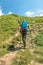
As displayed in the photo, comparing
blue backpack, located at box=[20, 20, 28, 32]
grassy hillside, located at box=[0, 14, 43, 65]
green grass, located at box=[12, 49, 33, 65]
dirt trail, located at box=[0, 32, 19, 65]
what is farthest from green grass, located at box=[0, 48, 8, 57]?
blue backpack, located at box=[20, 20, 28, 32]

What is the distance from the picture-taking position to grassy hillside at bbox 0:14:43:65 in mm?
13484

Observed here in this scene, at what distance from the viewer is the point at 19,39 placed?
17.2 meters

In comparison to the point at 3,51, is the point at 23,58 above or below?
below

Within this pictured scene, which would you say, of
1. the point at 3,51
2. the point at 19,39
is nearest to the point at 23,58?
the point at 3,51

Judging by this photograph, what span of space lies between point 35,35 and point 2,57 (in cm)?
470

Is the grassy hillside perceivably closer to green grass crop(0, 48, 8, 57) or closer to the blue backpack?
green grass crop(0, 48, 8, 57)

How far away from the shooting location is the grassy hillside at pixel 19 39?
44.2ft

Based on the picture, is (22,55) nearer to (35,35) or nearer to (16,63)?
(16,63)

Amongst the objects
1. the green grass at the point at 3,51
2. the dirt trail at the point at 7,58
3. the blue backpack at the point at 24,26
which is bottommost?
the dirt trail at the point at 7,58

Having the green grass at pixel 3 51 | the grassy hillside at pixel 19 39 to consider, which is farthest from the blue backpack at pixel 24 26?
the green grass at pixel 3 51

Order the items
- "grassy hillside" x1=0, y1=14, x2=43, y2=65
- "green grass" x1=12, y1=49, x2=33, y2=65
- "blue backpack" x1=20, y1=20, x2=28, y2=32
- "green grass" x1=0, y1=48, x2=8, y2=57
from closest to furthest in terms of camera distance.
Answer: "green grass" x1=12, y1=49, x2=33, y2=65
"grassy hillside" x1=0, y1=14, x2=43, y2=65
"green grass" x1=0, y1=48, x2=8, y2=57
"blue backpack" x1=20, y1=20, x2=28, y2=32

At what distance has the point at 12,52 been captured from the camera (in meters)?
14.8

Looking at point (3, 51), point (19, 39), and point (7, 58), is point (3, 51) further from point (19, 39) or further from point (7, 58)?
point (19, 39)

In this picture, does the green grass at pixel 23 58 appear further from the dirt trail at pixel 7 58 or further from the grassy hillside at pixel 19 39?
the dirt trail at pixel 7 58
